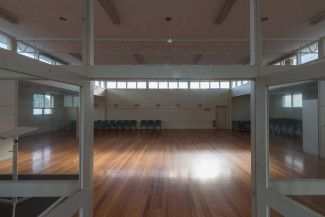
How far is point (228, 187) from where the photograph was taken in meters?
4.33

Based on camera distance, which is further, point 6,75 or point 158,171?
point 158,171

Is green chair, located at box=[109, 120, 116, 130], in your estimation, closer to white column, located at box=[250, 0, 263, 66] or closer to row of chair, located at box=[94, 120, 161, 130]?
row of chair, located at box=[94, 120, 161, 130]

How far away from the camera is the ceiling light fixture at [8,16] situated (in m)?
6.34

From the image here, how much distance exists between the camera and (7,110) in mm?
6715

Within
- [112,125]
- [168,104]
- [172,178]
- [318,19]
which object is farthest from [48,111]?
[318,19]

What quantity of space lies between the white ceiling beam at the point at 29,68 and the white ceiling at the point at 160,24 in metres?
5.49

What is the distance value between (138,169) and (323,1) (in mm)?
6248

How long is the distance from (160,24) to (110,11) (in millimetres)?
1744

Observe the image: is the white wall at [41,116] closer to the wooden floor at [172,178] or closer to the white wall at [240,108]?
the wooden floor at [172,178]

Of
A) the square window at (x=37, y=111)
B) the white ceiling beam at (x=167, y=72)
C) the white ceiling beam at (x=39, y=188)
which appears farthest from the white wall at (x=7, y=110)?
the white ceiling beam at (x=167, y=72)

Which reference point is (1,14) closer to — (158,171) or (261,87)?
(158,171)

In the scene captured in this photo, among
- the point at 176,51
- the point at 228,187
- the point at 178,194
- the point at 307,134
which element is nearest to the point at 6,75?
the point at 178,194

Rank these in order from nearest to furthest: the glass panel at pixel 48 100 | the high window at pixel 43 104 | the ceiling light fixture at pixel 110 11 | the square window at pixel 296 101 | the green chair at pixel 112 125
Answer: the ceiling light fixture at pixel 110 11 → the square window at pixel 296 101 → the high window at pixel 43 104 → the glass panel at pixel 48 100 → the green chair at pixel 112 125

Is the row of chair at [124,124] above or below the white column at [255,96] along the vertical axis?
below
